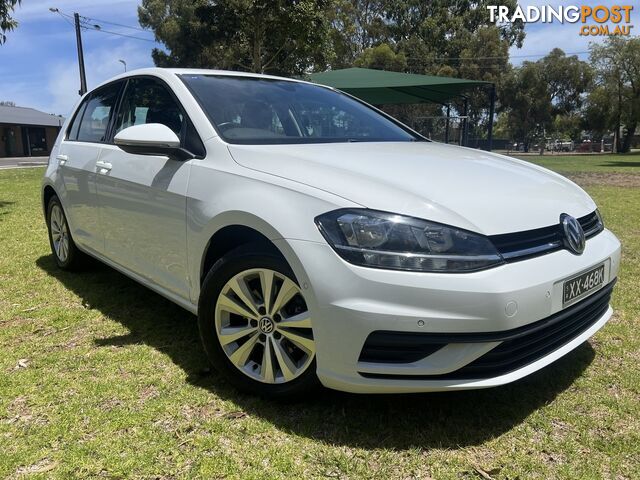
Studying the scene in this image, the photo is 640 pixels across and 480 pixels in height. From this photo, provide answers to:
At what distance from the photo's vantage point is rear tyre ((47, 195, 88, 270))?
4.42 meters

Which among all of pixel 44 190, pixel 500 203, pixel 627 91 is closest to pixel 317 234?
pixel 500 203

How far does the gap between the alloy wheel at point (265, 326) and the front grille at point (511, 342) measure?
0.37 m

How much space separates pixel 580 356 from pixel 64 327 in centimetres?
317

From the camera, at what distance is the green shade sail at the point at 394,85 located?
1274 cm

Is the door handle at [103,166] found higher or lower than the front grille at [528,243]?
higher

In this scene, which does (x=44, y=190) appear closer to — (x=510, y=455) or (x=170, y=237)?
(x=170, y=237)

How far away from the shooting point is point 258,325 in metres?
2.40

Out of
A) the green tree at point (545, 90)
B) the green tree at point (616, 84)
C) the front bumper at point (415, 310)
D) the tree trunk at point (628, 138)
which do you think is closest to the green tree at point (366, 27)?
the green tree at point (545, 90)

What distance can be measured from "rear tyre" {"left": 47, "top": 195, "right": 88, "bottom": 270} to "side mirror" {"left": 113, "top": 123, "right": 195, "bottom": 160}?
1.96 m

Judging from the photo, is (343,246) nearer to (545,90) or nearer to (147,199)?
(147,199)

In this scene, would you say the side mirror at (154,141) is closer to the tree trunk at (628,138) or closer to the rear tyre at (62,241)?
the rear tyre at (62,241)

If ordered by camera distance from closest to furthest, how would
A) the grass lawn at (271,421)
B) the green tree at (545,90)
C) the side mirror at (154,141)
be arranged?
the grass lawn at (271,421)
the side mirror at (154,141)
the green tree at (545,90)

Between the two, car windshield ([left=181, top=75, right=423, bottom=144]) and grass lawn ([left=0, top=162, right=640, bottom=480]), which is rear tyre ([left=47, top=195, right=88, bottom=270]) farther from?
car windshield ([left=181, top=75, right=423, bottom=144])

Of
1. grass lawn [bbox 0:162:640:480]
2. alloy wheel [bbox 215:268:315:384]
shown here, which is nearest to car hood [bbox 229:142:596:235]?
alloy wheel [bbox 215:268:315:384]
